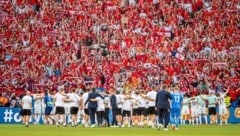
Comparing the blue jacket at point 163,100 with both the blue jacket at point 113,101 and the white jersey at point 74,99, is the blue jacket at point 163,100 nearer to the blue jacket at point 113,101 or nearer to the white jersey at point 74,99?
the blue jacket at point 113,101

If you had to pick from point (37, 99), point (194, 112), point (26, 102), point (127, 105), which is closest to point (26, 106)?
point (26, 102)

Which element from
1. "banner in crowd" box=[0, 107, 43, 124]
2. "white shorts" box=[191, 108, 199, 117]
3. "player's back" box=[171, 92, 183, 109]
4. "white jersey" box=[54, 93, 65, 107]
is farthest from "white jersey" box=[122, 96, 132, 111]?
"banner in crowd" box=[0, 107, 43, 124]

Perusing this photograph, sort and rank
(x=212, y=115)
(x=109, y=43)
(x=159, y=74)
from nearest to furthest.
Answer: (x=212, y=115)
(x=159, y=74)
(x=109, y=43)

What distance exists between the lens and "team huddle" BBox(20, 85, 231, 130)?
136 feet

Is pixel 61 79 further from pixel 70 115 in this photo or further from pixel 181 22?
pixel 181 22

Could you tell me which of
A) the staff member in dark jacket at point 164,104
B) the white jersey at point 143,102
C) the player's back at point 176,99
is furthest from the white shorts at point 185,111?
the staff member in dark jacket at point 164,104

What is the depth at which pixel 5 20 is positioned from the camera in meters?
55.8

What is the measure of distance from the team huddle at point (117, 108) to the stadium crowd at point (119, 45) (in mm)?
1943

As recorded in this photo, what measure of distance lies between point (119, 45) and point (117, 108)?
40.5 feet

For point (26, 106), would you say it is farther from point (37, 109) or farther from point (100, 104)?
point (100, 104)

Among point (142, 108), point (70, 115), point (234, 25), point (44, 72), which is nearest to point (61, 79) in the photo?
point (44, 72)

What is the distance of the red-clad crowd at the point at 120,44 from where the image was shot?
5103 cm

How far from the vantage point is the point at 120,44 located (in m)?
54.7

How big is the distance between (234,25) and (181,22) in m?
4.46
